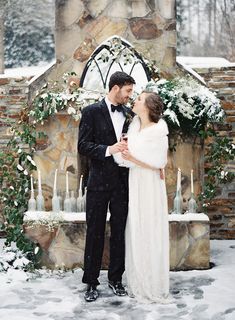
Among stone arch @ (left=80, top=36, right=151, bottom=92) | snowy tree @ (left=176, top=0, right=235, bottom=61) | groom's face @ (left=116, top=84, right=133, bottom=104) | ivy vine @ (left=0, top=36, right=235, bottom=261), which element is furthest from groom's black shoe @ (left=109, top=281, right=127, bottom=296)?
snowy tree @ (left=176, top=0, right=235, bottom=61)

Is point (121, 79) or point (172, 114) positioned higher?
point (121, 79)

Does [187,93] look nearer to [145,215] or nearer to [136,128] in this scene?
[136,128]

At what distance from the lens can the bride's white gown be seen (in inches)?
158

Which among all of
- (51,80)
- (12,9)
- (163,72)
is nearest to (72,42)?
(51,80)

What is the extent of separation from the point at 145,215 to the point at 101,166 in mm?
505

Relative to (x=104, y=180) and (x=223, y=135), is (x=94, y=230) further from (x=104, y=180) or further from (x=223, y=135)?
(x=223, y=135)

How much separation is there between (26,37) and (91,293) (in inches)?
476

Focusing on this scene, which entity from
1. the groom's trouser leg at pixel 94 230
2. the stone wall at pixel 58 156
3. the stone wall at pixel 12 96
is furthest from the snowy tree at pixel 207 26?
the groom's trouser leg at pixel 94 230

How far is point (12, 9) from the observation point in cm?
1495

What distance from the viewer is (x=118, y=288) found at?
→ 4.27 meters

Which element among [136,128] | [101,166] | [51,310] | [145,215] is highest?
[136,128]

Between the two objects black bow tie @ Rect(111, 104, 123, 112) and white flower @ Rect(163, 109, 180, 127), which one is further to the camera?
white flower @ Rect(163, 109, 180, 127)

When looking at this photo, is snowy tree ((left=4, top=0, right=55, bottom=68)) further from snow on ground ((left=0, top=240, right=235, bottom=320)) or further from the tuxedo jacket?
the tuxedo jacket

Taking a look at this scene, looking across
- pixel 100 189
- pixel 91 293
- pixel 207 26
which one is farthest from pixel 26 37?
pixel 91 293
